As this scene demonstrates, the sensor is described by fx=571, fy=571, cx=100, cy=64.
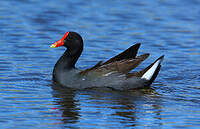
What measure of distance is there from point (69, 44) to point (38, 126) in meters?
3.42

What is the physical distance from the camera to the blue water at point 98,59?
354 inches

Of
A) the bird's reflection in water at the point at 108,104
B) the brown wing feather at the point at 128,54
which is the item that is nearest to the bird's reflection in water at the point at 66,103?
the bird's reflection in water at the point at 108,104

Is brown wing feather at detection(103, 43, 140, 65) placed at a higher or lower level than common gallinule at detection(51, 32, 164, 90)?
higher

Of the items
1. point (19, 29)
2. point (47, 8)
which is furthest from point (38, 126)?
point (47, 8)

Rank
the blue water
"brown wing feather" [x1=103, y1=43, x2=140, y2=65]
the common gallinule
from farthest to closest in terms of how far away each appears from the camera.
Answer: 1. "brown wing feather" [x1=103, y1=43, x2=140, y2=65]
2. the common gallinule
3. the blue water

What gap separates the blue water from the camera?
29.5 ft

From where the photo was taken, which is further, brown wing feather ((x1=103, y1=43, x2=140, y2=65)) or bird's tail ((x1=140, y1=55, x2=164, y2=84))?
brown wing feather ((x1=103, y1=43, x2=140, y2=65))

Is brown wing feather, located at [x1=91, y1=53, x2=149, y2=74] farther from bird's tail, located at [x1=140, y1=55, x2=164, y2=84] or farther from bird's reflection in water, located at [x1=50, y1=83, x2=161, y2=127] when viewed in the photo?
bird's reflection in water, located at [x1=50, y1=83, x2=161, y2=127]

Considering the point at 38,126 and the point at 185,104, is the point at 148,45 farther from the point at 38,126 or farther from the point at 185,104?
the point at 38,126

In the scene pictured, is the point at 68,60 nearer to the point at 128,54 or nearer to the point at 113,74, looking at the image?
the point at 113,74

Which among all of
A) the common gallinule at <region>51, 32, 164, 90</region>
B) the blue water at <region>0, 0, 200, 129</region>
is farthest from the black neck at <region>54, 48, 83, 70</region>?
the blue water at <region>0, 0, 200, 129</region>

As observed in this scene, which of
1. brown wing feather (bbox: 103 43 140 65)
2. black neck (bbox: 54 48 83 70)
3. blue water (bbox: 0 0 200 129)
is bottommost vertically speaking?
blue water (bbox: 0 0 200 129)

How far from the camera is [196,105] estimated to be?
981 cm

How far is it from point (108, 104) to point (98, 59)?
12.4 ft
